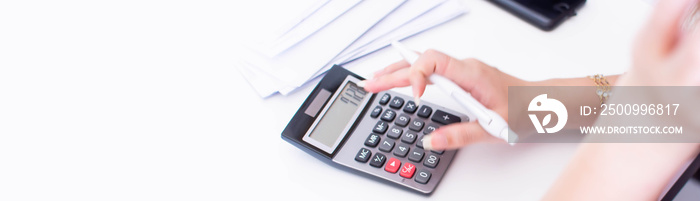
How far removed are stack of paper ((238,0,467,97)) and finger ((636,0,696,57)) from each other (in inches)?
12.5

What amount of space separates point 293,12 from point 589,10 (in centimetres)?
33

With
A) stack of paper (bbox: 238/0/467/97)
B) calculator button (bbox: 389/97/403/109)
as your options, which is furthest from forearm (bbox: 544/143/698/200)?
stack of paper (bbox: 238/0/467/97)

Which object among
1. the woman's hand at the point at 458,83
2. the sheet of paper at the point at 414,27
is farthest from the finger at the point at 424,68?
the sheet of paper at the point at 414,27

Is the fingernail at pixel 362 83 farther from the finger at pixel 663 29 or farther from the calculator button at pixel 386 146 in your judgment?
the finger at pixel 663 29

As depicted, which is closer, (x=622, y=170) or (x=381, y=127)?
(x=622, y=170)

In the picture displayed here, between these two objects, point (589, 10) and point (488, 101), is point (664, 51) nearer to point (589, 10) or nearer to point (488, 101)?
point (488, 101)

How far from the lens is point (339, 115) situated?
45 cm

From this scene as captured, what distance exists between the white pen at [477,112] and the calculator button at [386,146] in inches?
1.1

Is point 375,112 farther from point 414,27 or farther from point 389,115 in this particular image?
point 414,27

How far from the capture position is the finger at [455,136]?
1.30 ft

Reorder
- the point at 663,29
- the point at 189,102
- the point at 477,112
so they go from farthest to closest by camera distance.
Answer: the point at 189,102, the point at 477,112, the point at 663,29

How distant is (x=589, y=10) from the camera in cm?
57

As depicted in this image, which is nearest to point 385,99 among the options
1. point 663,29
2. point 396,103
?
point 396,103

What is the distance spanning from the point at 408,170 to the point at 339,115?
0.28 feet
